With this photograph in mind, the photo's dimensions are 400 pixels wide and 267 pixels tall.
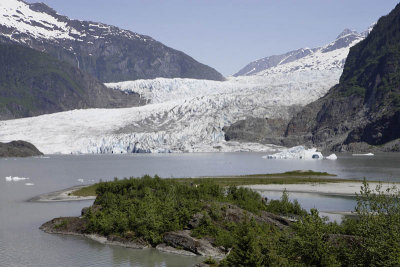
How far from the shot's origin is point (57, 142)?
165 meters

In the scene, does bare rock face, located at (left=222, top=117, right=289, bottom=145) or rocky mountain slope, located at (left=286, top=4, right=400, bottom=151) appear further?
bare rock face, located at (left=222, top=117, right=289, bottom=145)

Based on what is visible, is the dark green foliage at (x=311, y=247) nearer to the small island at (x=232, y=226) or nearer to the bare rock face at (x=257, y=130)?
the small island at (x=232, y=226)

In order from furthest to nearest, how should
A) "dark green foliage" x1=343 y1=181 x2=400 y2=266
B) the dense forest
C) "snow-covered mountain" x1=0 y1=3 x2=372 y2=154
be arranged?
"snow-covered mountain" x1=0 y1=3 x2=372 y2=154 < the dense forest < "dark green foliage" x1=343 y1=181 x2=400 y2=266

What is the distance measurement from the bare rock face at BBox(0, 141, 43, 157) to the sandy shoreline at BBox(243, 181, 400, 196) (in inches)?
4432

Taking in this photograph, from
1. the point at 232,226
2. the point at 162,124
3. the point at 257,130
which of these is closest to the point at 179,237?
the point at 232,226

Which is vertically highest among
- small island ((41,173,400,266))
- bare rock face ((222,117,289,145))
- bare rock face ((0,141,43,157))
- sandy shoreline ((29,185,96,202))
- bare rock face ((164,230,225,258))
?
bare rock face ((222,117,289,145))

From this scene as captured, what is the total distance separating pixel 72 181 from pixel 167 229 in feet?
151

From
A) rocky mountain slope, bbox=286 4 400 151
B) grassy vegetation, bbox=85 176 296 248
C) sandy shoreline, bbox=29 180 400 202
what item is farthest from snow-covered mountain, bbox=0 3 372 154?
grassy vegetation, bbox=85 176 296 248

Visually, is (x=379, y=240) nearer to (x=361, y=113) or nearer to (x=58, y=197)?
(x=58, y=197)

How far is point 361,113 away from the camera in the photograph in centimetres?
17775

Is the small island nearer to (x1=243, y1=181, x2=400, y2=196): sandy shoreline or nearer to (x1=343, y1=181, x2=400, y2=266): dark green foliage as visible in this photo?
(x1=343, y1=181, x2=400, y2=266): dark green foliage

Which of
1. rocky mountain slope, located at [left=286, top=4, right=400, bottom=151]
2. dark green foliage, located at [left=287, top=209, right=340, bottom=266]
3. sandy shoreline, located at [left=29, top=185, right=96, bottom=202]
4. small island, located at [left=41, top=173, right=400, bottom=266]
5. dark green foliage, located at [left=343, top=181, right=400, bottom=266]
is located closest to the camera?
dark green foliage, located at [left=343, top=181, right=400, bottom=266]

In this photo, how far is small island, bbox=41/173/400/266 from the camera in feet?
61.7

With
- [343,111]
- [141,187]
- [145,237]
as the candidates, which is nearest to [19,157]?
[343,111]
